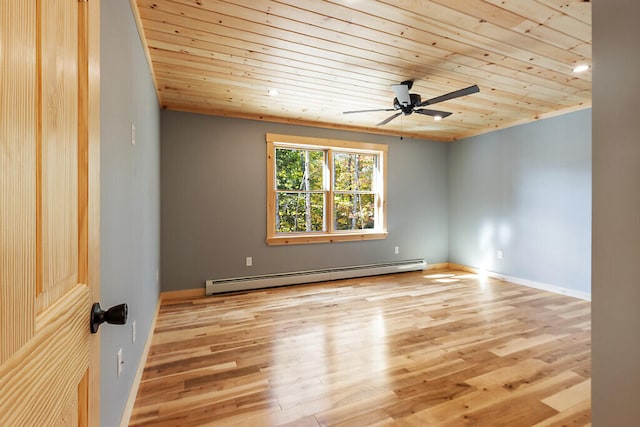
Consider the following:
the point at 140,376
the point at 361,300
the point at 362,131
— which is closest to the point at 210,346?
the point at 140,376

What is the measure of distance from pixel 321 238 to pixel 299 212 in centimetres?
53

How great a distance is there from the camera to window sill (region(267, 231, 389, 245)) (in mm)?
4418

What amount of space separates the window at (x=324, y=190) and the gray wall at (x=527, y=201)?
61.4 inches

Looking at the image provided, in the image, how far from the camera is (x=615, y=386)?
106cm

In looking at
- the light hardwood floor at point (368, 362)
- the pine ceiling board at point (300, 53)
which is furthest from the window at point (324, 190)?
the pine ceiling board at point (300, 53)

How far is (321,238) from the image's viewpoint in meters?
4.71

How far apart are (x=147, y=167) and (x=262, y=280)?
2.27m

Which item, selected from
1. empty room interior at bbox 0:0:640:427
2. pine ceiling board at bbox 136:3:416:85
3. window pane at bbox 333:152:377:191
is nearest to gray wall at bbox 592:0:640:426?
empty room interior at bbox 0:0:640:427

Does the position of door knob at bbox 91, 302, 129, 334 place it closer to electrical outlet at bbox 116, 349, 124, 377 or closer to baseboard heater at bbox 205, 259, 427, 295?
electrical outlet at bbox 116, 349, 124, 377

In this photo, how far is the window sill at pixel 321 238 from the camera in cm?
442

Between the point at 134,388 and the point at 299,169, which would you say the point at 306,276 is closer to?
the point at 299,169

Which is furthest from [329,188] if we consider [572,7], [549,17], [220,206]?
[572,7]

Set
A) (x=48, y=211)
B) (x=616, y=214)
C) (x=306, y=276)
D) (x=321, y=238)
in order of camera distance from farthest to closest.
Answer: (x=321, y=238) → (x=306, y=276) → (x=616, y=214) → (x=48, y=211)

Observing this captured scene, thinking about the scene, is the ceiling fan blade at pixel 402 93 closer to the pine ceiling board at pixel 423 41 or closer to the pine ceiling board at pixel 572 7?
the pine ceiling board at pixel 423 41
